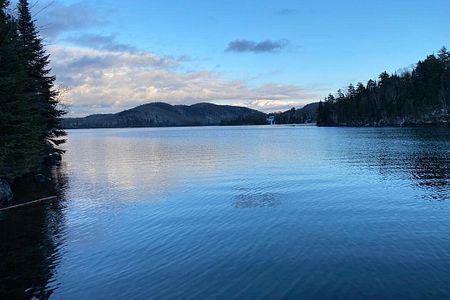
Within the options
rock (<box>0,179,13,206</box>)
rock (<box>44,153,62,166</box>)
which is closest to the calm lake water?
rock (<box>0,179,13,206</box>)

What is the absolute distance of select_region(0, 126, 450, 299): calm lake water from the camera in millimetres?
16906

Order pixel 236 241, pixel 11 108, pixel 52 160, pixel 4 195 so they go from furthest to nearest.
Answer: pixel 52 160 → pixel 11 108 → pixel 4 195 → pixel 236 241

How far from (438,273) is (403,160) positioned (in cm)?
4895

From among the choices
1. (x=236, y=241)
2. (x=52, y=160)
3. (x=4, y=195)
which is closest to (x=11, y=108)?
(x=4, y=195)

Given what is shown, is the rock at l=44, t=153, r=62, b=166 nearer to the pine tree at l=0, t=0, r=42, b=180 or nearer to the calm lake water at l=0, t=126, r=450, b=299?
the calm lake water at l=0, t=126, r=450, b=299

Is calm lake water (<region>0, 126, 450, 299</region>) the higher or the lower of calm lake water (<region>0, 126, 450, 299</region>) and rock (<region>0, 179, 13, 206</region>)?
the lower

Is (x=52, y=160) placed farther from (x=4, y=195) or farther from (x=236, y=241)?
(x=236, y=241)

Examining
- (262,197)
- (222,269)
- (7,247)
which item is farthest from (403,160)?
(7,247)

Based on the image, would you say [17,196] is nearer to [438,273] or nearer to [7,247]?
[7,247]

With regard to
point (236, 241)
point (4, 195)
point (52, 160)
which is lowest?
point (236, 241)

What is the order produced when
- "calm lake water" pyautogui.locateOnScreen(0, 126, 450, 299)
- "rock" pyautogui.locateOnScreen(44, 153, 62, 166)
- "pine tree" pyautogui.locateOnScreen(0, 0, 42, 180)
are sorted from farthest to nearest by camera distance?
"rock" pyautogui.locateOnScreen(44, 153, 62, 166)
"pine tree" pyautogui.locateOnScreen(0, 0, 42, 180)
"calm lake water" pyautogui.locateOnScreen(0, 126, 450, 299)

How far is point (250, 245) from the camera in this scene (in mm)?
22375

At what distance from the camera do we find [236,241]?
23172mm

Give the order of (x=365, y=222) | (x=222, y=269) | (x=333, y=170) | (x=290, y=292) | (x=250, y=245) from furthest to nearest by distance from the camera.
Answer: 1. (x=333, y=170)
2. (x=365, y=222)
3. (x=250, y=245)
4. (x=222, y=269)
5. (x=290, y=292)
